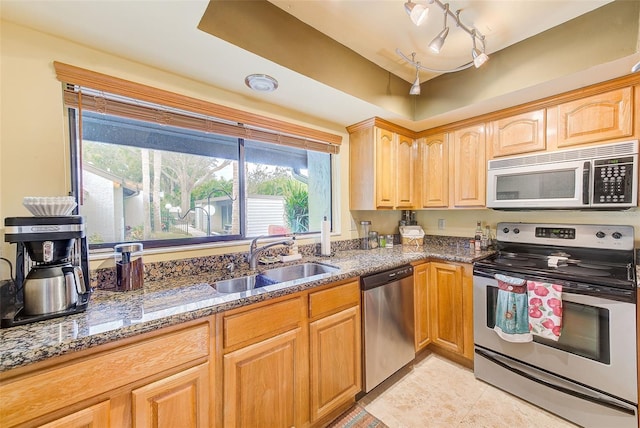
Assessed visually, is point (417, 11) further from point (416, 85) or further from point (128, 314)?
point (128, 314)

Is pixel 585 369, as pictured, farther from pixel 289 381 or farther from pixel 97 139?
pixel 97 139

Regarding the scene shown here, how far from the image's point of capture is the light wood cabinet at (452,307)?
6.81 feet

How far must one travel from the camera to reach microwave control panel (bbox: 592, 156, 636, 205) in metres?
1.61

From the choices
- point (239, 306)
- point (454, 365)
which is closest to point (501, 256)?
point (454, 365)

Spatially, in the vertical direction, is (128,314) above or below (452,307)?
above

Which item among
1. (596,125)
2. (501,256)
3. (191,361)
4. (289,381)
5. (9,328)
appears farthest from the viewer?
(501,256)

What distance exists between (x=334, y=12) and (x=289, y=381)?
2202mm

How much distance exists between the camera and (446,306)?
2.22 meters

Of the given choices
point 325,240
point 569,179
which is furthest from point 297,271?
point 569,179

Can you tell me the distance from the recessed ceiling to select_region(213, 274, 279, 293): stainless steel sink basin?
127 centimetres

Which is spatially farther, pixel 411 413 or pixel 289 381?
pixel 411 413

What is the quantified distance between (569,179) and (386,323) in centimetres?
167

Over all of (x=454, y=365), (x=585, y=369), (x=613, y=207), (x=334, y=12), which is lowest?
(x=454, y=365)

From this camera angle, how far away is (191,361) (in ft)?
3.55
